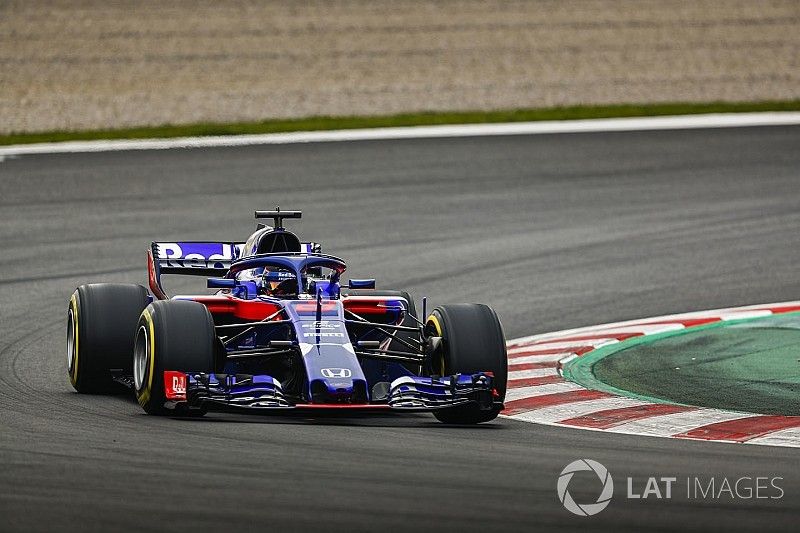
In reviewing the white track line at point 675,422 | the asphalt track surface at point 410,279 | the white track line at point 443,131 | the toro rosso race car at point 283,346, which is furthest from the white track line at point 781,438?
the white track line at point 443,131

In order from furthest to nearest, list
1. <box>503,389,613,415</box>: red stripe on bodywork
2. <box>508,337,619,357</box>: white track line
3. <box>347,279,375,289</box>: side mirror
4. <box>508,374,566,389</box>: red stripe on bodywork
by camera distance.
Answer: <box>508,337,619,357</box>: white track line → <box>508,374,566,389</box>: red stripe on bodywork → <box>347,279,375,289</box>: side mirror → <box>503,389,613,415</box>: red stripe on bodywork

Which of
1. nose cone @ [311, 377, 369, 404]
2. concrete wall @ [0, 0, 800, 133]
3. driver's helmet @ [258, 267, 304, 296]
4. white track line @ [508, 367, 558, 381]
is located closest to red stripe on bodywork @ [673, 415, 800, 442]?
nose cone @ [311, 377, 369, 404]

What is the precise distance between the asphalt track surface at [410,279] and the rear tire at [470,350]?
0.81ft

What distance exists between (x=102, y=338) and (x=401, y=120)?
16.8 meters

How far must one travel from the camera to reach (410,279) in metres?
15.8

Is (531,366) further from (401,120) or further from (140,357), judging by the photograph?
(401,120)

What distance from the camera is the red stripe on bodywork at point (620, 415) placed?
9445 millimetres

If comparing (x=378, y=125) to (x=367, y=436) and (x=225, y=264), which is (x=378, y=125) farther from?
(x=367, y=436)

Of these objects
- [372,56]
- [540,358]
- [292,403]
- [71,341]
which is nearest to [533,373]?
[540,358]

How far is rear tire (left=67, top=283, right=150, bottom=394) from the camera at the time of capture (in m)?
10.4

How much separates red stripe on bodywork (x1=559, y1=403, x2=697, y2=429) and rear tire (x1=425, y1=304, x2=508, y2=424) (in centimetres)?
54

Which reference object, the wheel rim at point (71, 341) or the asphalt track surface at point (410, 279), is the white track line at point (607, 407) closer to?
the asphalt track surface at point (410, 279)

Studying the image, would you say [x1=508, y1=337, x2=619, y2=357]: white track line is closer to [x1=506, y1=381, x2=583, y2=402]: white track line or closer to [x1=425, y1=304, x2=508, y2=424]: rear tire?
[x1=506, y1=381, x2=583, y2=402]: white track line

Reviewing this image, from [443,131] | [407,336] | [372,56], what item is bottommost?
[407,336]
